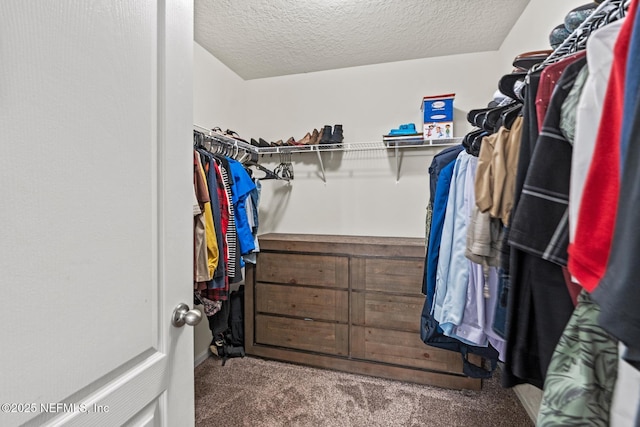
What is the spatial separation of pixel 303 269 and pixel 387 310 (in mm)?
666

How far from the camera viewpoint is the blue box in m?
2.25

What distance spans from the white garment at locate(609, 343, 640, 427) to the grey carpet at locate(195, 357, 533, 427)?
1498mm

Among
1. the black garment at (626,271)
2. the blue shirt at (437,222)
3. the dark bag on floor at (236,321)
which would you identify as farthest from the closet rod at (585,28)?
the dark bag on floor at (236,321)

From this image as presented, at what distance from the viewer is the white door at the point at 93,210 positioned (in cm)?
42

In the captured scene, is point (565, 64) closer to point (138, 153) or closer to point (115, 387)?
point (138, 153)

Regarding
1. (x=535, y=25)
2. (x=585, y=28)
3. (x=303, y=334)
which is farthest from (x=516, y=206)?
(x=303, y=334)

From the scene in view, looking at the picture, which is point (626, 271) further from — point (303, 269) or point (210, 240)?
point (303, 269)

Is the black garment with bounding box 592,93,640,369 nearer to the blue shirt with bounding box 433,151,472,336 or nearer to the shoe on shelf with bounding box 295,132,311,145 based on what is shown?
the blue shirt with bounding box 433,151,472,336

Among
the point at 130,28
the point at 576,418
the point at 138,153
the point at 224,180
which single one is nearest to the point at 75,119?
the point at 138,153

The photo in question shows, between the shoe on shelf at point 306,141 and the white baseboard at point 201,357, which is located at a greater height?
the shoe on shelf at point 306,141

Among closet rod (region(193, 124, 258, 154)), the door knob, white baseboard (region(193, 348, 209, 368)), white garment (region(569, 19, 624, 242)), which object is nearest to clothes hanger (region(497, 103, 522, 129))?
white garment (region(569, 19, 624, 242))

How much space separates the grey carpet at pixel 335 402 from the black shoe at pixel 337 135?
1825 mm

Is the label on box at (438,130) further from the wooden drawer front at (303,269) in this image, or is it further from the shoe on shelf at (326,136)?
the wooden drawer front at (303,269)

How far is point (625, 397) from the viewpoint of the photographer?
1.29 feet
